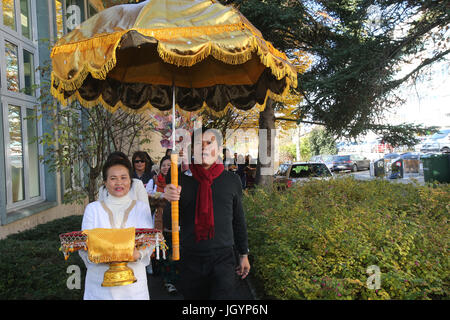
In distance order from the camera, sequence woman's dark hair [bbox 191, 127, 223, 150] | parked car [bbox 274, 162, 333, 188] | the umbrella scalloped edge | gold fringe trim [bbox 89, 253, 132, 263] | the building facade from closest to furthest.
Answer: gold fringe trim [bbox 89, 253, 132, 263] < woman's dark hair [bbox 191, 127, 223, 150] < the umbrella scalloped edge < the building facade < parked car [bbox 274, 162, 333, 188]

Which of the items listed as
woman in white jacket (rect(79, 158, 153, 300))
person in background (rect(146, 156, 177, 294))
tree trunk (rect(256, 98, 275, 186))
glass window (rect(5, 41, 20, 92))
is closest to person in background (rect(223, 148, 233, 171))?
tree trunk (rect(256, 98, 275, 186))

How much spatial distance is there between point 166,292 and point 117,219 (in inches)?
110

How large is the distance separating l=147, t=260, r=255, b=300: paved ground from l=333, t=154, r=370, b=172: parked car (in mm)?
29625

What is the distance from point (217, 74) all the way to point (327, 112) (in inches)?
301

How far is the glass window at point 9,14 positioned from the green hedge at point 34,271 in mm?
3959

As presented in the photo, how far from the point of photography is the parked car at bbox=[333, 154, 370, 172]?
110 feet

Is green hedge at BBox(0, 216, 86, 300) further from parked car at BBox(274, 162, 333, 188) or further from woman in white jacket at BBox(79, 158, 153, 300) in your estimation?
parked car at BBox(274, 162, 333, 188)

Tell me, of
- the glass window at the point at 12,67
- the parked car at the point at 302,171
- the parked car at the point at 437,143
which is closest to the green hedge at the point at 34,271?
the glass window at the point at 12,67
